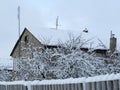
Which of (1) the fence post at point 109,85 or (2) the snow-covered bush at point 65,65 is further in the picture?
(2) the snow-covered bush at point 65,65

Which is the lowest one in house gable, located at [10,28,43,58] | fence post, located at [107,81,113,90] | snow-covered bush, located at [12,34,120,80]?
snow-covered bush, located at [12,34,120,80]

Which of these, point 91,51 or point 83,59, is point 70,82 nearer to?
point 83,59

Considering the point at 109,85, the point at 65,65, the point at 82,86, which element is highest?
the point at 109,85

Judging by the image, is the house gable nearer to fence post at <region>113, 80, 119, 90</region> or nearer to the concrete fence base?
the concrete fence base

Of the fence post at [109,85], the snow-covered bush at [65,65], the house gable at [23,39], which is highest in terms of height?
the house gable at [23,39]

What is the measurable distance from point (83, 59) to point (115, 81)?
11.9 metres

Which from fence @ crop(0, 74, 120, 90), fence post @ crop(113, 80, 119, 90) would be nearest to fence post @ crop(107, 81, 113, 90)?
fence @ crop(0, 74, 120, 90)

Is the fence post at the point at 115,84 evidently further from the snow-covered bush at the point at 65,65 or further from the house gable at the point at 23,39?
the house gable at the point at 23,39

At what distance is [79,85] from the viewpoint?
5484 millimetres

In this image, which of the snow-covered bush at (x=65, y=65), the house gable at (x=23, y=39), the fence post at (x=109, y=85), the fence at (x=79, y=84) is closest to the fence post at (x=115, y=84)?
the fence at (x=79, y=84)

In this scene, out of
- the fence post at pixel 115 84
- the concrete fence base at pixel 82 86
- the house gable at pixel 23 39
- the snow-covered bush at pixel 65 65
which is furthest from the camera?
the house gable at pixel 23 39

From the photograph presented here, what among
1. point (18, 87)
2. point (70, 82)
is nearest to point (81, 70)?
point (18, 87)

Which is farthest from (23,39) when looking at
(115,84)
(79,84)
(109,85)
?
(115,84)

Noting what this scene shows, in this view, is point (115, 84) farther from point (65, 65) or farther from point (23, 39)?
point (23, 39)
